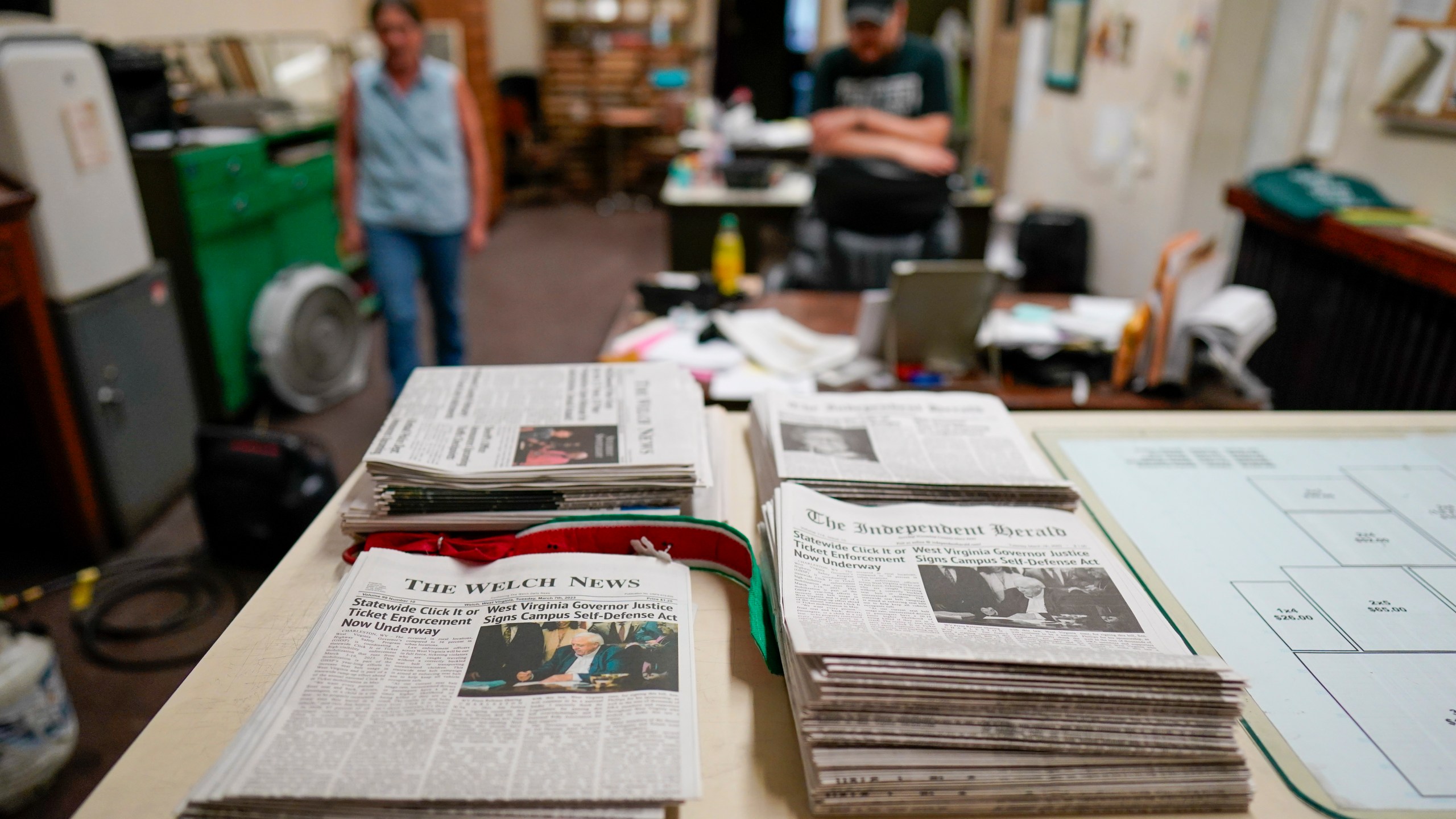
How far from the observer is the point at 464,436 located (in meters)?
0.93

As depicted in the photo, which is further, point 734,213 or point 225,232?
point 734,213

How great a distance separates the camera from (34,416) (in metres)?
2.19

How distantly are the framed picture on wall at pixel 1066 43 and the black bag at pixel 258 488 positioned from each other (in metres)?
4.17

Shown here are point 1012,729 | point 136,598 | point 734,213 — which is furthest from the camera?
point 734,213

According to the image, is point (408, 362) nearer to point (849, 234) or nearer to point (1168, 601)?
point (849, 234)

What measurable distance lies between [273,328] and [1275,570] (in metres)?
3.14

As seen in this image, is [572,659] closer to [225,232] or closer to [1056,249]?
[225,232]

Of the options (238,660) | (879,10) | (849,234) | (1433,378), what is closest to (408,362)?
(849,234)

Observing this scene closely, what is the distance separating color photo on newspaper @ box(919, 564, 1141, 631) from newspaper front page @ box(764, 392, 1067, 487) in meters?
0.14

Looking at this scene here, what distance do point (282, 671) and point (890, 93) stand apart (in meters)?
2.66

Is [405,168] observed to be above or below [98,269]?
above

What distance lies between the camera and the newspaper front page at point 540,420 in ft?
2.89

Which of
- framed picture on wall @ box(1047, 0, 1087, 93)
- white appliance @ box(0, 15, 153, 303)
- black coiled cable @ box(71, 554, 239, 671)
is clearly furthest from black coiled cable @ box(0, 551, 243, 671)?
framed picture on wall @ box(1047, 0, 1087, 93)

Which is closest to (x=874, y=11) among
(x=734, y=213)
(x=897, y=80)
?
(x=897, y=80)
